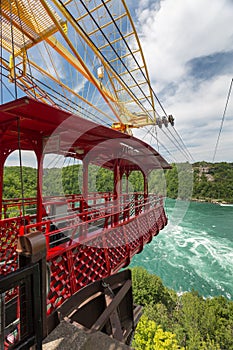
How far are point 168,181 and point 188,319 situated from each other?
46748 mm

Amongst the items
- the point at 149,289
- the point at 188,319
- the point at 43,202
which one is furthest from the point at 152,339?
the point at 43,202

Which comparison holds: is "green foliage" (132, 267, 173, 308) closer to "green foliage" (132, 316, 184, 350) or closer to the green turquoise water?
the green turquoise water

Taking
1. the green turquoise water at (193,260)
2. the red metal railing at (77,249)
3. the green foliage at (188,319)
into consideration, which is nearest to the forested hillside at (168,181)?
the green turquoise water at (193,260)

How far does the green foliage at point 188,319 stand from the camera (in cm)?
1386

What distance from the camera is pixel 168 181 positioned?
6059cm

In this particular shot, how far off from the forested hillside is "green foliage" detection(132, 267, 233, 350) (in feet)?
76.3

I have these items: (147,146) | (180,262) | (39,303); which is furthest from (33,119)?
(180,262)

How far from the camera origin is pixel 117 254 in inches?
166

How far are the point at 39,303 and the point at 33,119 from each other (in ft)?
8.70

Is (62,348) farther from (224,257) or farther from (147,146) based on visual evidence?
(224,257)

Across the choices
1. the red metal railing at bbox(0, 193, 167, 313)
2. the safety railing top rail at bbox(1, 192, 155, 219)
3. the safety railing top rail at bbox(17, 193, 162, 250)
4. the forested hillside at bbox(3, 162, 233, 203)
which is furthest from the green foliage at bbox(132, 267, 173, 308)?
the forested hillside at bbox(3, 162, 233, 203)

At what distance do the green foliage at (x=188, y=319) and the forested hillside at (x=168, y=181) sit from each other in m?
23.3

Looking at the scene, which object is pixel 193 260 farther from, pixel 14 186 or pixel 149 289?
pixel 14 186

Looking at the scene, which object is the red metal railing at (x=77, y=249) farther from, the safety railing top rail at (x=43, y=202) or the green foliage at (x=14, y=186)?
the green foliage at (x=14, y=186)
